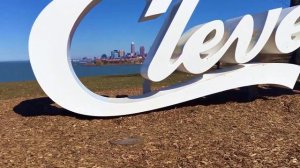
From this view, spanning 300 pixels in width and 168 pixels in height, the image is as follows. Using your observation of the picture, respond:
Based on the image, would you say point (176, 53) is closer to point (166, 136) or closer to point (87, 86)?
point (166, 136)

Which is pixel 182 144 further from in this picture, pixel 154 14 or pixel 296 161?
pixel 154 14

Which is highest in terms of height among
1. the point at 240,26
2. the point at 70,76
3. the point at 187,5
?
the point at 187,5

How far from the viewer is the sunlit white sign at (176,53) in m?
8.98

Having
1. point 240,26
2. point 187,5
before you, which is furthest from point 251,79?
point 187,5

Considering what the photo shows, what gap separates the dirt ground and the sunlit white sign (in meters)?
0.44

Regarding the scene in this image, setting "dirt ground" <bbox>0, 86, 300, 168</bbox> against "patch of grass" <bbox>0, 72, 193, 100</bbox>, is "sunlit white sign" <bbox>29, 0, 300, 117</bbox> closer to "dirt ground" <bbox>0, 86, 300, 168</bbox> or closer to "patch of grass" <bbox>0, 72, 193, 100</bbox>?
"dirt ground" <bbox>0, 86, 300, 168</bbox>

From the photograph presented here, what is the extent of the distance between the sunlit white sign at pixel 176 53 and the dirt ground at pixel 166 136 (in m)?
0.44

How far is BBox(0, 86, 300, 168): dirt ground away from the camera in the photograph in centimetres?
661

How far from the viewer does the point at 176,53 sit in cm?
998

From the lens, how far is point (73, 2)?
8.96 m

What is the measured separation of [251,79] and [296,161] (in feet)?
14.8

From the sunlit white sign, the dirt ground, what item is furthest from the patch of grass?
the sunlit white sign

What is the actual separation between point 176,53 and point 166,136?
2.59m

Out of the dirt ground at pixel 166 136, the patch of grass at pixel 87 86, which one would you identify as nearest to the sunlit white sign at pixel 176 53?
the dirt ground at pixel 166 136
